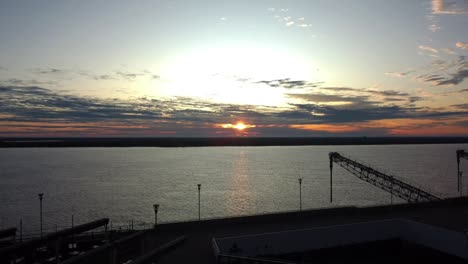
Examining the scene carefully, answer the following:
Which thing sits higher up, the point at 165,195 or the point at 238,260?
the point at 238,260

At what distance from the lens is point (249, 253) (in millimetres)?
30109

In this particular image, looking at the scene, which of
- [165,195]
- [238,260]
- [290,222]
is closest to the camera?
[238,260]

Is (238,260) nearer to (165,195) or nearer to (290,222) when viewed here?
(290,222)

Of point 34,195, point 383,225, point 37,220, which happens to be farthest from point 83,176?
point 383,225

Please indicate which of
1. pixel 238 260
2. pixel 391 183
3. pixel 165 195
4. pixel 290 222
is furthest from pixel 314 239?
pixel 165 195

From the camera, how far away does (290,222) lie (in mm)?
38125

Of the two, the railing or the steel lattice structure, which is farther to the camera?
the steel lattice structure

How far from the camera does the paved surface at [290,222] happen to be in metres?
29.9

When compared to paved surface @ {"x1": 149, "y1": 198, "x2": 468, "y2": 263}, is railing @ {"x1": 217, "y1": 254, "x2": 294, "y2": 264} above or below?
above

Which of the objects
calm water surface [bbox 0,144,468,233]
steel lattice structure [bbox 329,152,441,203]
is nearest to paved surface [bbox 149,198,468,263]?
steel lattice structure [bbox 329,152,441,203]

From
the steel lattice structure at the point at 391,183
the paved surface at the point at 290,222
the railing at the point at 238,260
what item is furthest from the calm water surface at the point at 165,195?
the railing at the point at 238,260

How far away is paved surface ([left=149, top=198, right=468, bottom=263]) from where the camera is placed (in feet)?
98.1

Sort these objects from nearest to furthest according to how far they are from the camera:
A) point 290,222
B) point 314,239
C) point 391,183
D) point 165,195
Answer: point 314,239 < point 290,222 < point 391,183 < point 165,195

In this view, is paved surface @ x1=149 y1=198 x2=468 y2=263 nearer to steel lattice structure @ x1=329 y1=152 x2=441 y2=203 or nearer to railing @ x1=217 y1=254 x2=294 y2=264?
railing @ x1=217 y1=254 x2=294 y2=264
